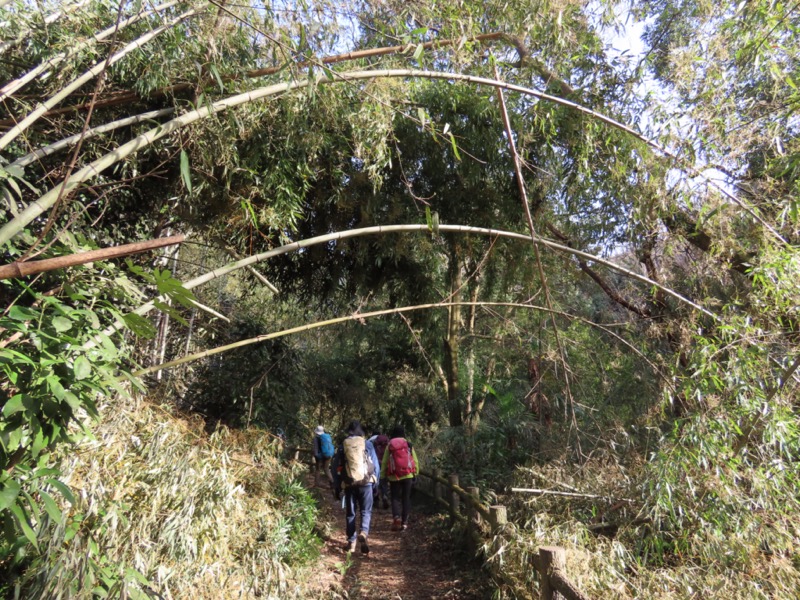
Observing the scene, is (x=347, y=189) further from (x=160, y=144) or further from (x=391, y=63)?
(x=160, y=144)

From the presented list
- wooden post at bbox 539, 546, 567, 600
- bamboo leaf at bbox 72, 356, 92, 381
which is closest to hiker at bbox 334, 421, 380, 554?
wooden post at bbox 539, 546, 567, 600

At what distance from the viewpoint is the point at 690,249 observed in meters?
5.63

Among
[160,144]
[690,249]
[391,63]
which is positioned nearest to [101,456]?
[160,144]

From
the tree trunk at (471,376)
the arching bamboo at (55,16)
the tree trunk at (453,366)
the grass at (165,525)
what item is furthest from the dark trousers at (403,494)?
the arching bamboo at (55,16)

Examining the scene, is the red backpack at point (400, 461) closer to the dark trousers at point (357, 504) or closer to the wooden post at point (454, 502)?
the dark trousers at point (357, 504)

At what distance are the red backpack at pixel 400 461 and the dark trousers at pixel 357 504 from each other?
608mm

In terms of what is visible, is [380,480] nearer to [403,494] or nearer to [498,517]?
[403,494]

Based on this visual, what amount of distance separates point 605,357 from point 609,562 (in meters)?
3.33

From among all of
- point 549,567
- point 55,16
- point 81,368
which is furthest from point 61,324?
point 549,567

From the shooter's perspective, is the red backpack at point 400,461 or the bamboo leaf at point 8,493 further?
the red backpack at point 400,461

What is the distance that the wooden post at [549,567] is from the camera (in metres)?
3.29

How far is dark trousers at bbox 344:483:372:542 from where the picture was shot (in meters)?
5.40

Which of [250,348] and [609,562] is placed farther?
[250,348]

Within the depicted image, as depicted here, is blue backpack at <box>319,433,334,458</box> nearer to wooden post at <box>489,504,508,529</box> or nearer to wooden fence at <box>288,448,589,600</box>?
wooden fence at <box>288,448,589,600</box>
